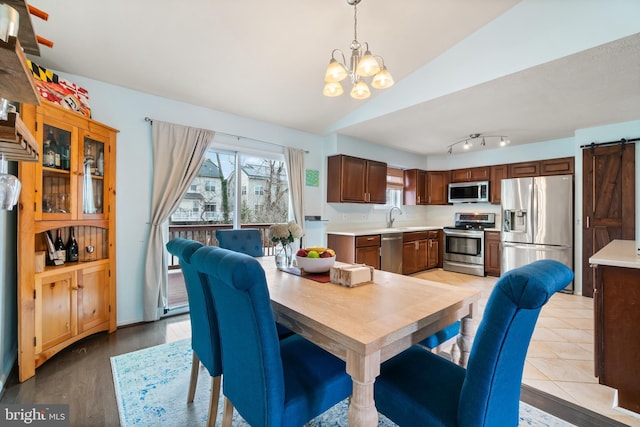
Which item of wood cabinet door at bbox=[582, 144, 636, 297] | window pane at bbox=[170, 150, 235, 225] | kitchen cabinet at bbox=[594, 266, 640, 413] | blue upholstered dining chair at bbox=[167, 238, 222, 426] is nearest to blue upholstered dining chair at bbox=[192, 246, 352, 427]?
blue upholstered dining chair at bbox=[167, 238, 222, 426]

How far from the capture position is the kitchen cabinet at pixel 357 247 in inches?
166

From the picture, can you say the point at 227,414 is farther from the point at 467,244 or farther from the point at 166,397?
the point at 467,244

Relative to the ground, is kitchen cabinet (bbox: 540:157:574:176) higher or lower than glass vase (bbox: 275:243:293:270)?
higher

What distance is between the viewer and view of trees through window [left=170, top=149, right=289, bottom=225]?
3561 mm

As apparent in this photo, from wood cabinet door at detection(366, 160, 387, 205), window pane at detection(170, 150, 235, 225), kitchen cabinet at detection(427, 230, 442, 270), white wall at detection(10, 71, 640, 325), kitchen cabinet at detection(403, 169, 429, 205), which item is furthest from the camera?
kitchen cabinet at detection(403, 169, 429, 205)

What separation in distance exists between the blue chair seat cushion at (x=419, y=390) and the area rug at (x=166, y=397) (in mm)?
603

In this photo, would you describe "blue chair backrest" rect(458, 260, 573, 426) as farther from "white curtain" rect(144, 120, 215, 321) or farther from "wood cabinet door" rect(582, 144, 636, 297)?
"wood cabinet door" rect(582, 144, 636, 297)

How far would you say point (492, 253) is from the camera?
16.5 ft

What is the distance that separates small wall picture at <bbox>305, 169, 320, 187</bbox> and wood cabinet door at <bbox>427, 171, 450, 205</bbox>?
9.61 ft

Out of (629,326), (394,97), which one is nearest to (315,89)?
(394,97)

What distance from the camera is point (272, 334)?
100 centimetres

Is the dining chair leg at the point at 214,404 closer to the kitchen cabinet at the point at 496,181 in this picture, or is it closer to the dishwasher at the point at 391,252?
the dishwasher at the point at 391,252

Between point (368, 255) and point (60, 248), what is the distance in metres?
3.66

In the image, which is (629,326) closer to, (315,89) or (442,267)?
(315,89)
